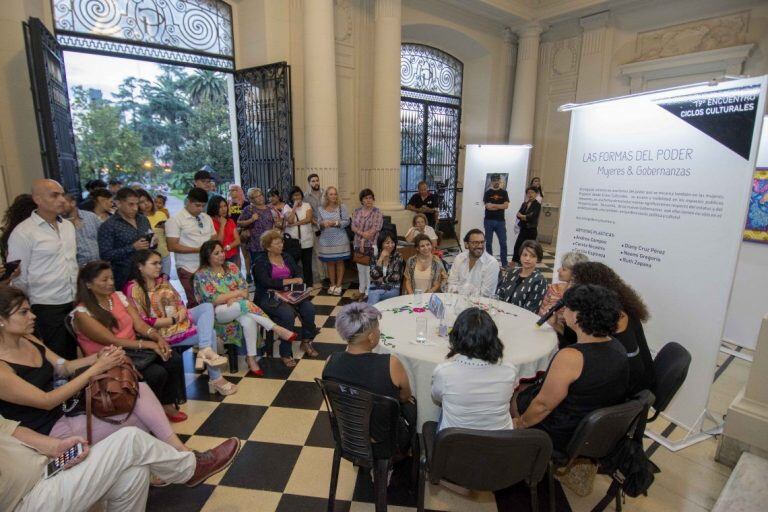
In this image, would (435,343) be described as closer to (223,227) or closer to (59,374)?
(59,374)

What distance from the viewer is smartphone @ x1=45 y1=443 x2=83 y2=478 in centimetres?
158

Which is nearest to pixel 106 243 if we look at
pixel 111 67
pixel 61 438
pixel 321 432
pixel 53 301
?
pixel 53 301

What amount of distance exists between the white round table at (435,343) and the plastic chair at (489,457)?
552 millimetres

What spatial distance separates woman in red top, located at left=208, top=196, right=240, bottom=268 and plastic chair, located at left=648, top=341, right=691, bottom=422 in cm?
377

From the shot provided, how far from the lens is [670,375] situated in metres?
2.04

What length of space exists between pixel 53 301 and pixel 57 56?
307 centimetres

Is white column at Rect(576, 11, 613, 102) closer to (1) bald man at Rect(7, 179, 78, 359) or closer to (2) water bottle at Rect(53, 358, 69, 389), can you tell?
(1) bald man at Rect(7, 179, 78, 359)

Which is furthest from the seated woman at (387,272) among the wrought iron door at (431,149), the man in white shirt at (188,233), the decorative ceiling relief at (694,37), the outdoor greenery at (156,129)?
the outdoor greenery at (156,129)

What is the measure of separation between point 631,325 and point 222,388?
2.83m

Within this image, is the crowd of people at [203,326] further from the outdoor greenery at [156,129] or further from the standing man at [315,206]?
the outdoor greenery at [156,129]

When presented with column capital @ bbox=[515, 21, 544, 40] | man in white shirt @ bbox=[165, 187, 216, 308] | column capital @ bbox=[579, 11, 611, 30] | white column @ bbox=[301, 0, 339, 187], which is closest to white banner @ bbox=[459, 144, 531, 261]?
white column @ bbox=[301, 0, 339, 187]

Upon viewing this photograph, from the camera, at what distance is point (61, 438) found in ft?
6.05

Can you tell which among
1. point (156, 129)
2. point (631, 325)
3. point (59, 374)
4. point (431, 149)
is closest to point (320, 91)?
point (431, 149)

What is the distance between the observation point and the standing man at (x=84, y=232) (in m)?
3.24
